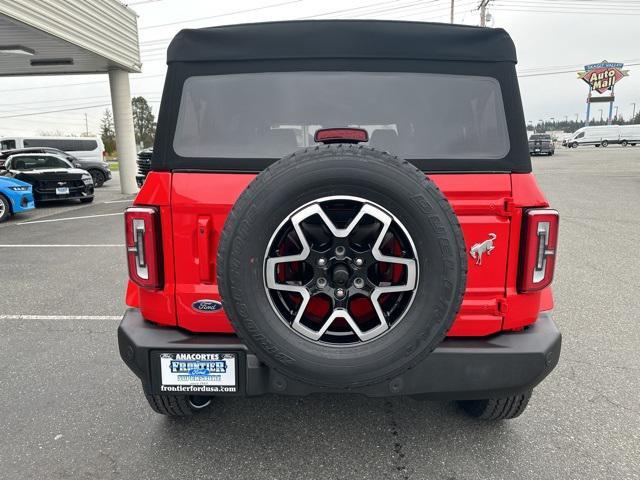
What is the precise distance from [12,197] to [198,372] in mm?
10027

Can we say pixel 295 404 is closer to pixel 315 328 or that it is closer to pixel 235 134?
pixel 315 328

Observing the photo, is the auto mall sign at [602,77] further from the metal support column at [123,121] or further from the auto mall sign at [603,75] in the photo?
the metal support column at [123,121]

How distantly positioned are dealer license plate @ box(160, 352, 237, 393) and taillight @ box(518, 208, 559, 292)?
1340mm

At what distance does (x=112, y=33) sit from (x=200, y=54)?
14.1m

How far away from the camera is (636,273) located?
221 inches

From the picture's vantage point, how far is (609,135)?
157ft

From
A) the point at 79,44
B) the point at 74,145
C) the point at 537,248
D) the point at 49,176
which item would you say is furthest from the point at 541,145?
the point at 537,248

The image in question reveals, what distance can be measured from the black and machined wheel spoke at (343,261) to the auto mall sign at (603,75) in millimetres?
68459

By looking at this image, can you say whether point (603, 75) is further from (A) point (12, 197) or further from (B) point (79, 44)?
(A) point (12, 197)

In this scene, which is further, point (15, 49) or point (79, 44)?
point (15, 49)

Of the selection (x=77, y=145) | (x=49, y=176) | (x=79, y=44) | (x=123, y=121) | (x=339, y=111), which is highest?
(x=79, y=44)

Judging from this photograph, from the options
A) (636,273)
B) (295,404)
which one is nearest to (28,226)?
(295,404)

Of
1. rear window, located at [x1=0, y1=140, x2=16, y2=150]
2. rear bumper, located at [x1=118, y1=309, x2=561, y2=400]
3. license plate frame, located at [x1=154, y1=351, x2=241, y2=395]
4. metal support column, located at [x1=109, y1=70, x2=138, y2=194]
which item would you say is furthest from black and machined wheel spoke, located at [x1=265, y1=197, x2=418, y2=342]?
rear window, located at [x1=0, y1=140, x2=16, y2=150]

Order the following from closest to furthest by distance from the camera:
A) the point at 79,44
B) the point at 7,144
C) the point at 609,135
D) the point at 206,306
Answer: the point at 206,306, the point at 79,44, the point at 7,144, the point at 609,135
